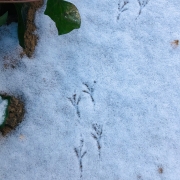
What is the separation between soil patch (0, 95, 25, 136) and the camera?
0.94m

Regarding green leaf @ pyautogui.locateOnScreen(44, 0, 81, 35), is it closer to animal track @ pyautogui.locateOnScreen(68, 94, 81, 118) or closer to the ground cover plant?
the ground cover plant

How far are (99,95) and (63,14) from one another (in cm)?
29

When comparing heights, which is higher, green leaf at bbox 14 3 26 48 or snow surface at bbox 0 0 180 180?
green leaf at bbox 14 3 26 48

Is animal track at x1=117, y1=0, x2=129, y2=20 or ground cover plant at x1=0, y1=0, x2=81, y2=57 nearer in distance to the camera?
ground cover plant at x1=0, y1=0, x2=81, y2=57

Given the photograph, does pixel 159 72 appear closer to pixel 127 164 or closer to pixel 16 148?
pixel 127 164

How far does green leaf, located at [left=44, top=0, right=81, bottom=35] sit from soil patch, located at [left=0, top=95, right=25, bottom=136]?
10.9 inches

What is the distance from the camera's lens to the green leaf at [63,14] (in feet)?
2.86

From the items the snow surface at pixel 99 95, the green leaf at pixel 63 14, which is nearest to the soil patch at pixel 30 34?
the snow surface at pixel 99 95

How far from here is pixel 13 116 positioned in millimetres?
940

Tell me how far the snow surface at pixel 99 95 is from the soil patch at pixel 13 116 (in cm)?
2

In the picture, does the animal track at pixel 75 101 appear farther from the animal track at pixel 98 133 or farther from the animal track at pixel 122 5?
the animal track at pixel 122 5

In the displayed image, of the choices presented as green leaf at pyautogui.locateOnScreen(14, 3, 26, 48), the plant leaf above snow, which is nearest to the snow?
the plant leaf above snow

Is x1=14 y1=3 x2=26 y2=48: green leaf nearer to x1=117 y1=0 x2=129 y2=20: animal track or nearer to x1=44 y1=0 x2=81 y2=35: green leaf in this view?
x1=44 y1=0 x2=81 y2=35: green leaf

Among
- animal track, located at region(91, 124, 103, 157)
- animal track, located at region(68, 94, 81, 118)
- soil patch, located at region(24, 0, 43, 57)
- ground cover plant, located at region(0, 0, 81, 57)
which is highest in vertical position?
ground cover plant, located at region(0, 0, 81, 57)
